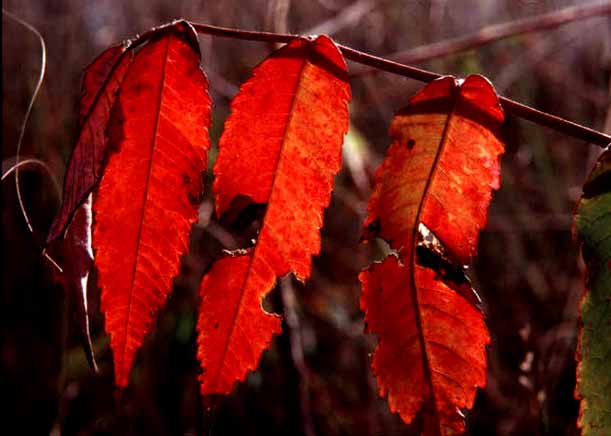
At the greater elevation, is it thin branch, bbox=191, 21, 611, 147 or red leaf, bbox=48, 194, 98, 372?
thin branch, bbox=191, 21, 611, 147

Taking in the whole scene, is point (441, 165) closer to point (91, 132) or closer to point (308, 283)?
point (91, 132)

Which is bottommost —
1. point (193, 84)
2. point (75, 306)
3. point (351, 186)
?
point (75, 306)

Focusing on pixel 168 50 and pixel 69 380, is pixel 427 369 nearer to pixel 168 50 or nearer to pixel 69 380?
pixel 168 50

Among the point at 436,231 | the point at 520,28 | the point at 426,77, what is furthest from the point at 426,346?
the point at 520,28

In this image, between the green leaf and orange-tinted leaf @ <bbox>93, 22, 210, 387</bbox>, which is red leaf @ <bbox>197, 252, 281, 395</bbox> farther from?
the green leaf

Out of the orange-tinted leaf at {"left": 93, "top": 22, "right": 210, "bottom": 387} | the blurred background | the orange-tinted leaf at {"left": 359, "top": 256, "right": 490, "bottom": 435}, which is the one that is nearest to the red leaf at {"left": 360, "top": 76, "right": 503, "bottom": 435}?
the orange-tinted leaf at {"left": 359, "top": 256, "right": 490, "bottom": 435}

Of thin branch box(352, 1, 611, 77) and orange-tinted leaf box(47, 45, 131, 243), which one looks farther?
thin branch box(352, 1, 611, 77)

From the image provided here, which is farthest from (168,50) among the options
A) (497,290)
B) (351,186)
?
(351,186)
